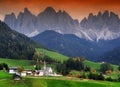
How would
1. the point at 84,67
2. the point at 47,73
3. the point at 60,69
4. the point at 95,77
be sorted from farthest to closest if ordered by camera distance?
A: the point at 84,67 < the point at 60,69 < the point at 47,73 < the point at 95,77

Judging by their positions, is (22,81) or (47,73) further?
(47,73)

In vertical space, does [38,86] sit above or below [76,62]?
below

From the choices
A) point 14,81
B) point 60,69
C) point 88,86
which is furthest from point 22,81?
point 60,69

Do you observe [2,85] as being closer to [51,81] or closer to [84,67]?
[51,81]

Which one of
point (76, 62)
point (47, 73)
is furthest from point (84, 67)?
point (47, 73)

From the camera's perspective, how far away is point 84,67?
185 meters

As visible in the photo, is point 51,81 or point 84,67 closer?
point 51,81

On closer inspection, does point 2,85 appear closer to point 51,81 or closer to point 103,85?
point 51,81

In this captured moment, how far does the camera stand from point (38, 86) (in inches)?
4112

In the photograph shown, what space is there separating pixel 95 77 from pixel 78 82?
1918cm

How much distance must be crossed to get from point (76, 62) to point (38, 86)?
82940mm

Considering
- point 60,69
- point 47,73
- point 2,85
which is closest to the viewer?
point 2,85

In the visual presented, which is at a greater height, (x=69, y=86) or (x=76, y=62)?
(x=76, y=62)

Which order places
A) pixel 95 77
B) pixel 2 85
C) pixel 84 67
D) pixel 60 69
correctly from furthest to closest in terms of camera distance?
pixel 84 67
pixel 60 69
pixel 95 77
pixel 2 85
